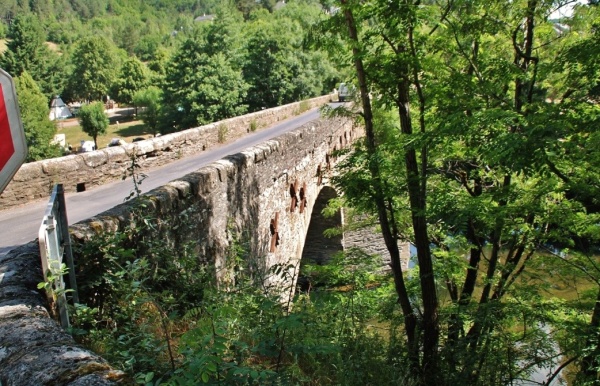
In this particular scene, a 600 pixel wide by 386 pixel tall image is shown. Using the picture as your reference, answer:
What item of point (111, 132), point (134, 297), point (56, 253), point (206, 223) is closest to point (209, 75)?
point (206, 223)

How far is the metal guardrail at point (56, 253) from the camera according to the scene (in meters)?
2.43

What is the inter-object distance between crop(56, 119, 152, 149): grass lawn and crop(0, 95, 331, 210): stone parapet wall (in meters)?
40.7

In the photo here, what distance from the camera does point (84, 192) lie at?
817 cm

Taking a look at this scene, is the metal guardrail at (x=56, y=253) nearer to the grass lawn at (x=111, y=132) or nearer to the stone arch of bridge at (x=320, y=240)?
the stone arch of bridge at (x=320, y=240)

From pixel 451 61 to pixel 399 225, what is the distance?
218cm

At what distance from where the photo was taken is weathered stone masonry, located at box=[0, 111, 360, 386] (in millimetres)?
2031

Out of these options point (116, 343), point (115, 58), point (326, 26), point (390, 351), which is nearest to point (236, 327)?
point (116, 343)

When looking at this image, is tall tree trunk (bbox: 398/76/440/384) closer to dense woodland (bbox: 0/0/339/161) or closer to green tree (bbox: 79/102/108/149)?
dense woodland (bbox: 0/0/339/161)

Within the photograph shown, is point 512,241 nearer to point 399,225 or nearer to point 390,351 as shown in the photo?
point 399,225

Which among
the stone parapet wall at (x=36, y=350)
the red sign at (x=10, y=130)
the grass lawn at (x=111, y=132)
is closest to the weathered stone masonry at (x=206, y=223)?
the stone parapet wall at (x=36, y=350)

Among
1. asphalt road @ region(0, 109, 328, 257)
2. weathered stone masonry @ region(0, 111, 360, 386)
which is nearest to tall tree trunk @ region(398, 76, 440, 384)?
weathered stone masonry @ region(0, 111, 360, 386)

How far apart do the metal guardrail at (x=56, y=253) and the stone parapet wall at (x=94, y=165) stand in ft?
9.29

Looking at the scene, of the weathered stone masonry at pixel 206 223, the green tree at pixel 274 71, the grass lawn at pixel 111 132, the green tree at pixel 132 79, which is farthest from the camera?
the green tree at pixel 132 79

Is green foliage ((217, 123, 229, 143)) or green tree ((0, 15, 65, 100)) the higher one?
green tree ((0, 15, 65, 100))
